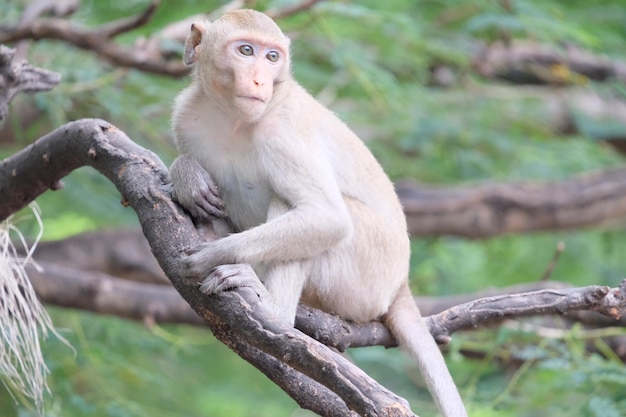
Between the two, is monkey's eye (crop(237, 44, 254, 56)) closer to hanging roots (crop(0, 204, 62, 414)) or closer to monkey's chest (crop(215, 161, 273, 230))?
monkey's chest (crop(215, 161, 273, 230))

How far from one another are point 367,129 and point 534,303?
6.87 m

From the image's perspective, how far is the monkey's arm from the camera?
14.4 ft

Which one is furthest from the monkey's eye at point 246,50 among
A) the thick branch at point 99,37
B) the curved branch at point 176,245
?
the thick branch at point 99,37

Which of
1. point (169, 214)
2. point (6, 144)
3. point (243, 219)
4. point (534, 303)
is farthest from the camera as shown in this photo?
point (6, 144)

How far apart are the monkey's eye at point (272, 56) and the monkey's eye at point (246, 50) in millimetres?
85

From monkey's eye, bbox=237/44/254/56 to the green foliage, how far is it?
2568mm

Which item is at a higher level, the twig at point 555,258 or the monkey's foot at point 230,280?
the monkey's foot at point 230,280

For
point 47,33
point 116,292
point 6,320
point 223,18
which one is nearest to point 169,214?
point 223,18

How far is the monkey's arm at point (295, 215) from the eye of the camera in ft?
14.4

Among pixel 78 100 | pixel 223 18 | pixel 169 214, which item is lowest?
pixel 78 100

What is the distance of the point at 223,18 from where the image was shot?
4789mm

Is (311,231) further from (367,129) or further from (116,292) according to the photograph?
(367,129)

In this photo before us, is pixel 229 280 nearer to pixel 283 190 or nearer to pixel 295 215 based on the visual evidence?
pixel 295 215

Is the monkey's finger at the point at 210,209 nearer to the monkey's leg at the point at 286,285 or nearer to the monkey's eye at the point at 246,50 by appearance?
the monkey's leg at the point at 286,285
